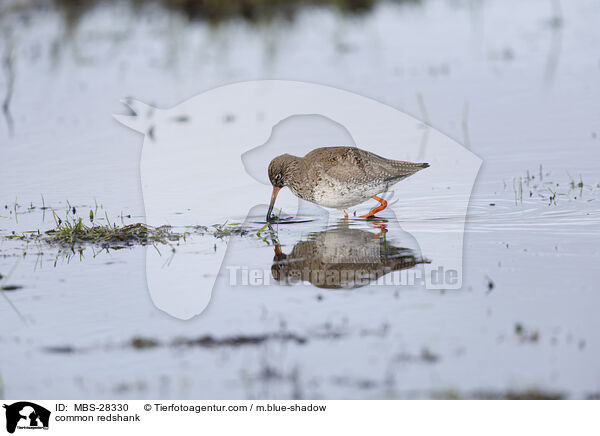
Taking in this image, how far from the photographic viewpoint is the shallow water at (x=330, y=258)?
19.6 feet

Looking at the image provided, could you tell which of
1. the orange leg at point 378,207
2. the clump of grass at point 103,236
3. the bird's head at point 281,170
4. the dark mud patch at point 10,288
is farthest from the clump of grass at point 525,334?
the dark mud patch at point 10,288

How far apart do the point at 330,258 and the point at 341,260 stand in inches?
4.6

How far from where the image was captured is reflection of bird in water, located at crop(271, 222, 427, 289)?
7766 mm

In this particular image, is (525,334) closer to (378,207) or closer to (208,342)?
(208,342)

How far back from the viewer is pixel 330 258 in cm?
831

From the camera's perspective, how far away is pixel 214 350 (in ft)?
21.0

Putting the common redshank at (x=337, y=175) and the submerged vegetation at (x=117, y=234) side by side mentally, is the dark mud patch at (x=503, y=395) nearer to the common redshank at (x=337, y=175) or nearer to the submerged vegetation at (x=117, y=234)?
the submerged vegetation at (x=117, y=234)

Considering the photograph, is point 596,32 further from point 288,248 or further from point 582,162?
point 288,248

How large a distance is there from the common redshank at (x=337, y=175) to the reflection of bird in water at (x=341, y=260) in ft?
1.35

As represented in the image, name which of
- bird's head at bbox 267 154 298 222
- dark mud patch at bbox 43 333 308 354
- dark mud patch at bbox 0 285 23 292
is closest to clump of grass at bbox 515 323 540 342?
dark mud patch at bbox 43 333 308 354

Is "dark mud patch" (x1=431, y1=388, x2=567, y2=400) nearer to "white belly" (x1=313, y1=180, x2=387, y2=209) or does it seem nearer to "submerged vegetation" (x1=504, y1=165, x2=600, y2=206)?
"white belly" (x1=313, y1=180, x2=387, y2=209)

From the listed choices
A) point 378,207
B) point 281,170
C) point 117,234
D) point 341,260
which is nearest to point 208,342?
point 341,260

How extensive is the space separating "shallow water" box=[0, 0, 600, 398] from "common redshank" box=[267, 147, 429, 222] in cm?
39

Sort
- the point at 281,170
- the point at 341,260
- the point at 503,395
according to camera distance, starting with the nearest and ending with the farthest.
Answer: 1. the point at 503,395
2. the point at 341,260
3. the point at 281,170
